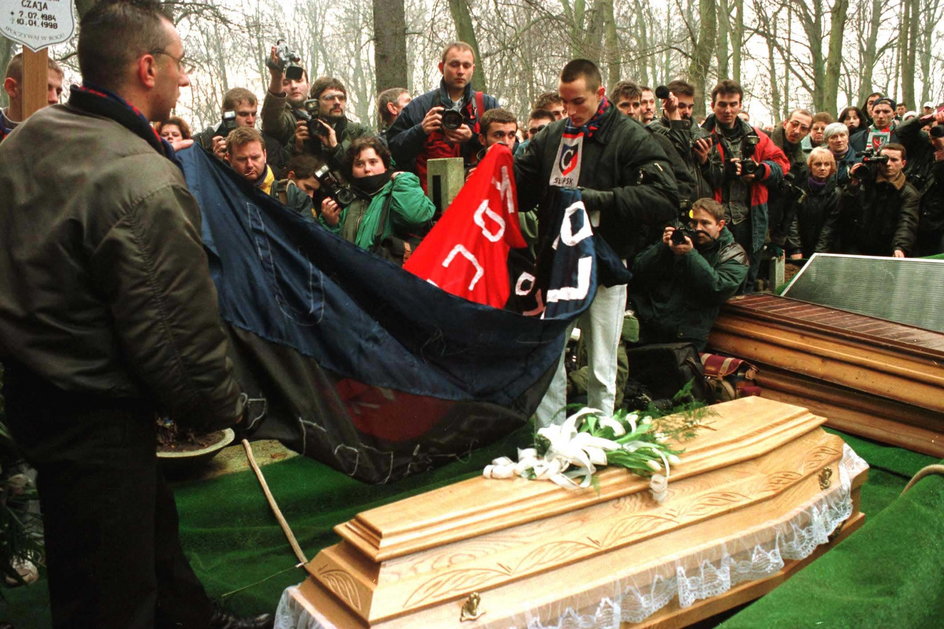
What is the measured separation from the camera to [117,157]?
2.12 m

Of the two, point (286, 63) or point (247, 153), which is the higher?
point (286, 63)

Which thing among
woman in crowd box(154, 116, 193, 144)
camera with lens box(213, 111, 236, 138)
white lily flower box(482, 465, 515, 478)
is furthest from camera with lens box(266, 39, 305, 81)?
white lily flower box(482, 465, 515, 478)

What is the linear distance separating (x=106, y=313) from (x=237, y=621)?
4.54ft

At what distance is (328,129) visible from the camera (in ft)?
18.4

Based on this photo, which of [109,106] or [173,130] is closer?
[109,106]

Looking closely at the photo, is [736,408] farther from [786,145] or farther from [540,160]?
[786,145]

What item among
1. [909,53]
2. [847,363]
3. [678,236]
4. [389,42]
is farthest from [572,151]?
[909,53]

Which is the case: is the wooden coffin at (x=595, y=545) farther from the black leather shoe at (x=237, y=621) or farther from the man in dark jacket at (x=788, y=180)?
the man in dark jacket at (x=788, y=180)

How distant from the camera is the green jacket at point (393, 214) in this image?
456 centimetres

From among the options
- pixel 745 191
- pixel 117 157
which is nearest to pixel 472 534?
pixel 117 157

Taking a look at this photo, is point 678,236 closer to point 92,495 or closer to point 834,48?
point 92,495

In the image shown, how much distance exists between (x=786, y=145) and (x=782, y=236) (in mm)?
1323

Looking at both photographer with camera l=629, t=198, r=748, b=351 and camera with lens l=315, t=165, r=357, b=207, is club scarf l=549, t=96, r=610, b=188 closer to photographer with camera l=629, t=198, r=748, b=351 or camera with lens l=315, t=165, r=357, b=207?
camera with lens l=315, t=165, r=357, b=207

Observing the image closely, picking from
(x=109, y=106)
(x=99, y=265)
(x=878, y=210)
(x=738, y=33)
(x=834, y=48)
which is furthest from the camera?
(x=738, y=33)
